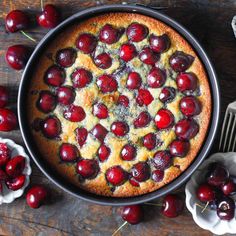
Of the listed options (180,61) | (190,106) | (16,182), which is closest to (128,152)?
(190,106)

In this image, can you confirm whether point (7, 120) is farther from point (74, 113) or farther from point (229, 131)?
point (229, 131)

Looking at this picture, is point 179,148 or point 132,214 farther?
point 132,214

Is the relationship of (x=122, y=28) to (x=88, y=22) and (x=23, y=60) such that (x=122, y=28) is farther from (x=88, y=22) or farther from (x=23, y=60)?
(x=23, y=60)

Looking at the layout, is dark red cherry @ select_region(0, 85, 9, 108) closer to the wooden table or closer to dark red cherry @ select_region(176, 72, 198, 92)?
the wooden table

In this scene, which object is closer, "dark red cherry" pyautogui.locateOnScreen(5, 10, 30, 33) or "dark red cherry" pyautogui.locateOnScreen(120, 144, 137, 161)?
"dark red cherry" pyautogui.locateOnScreen(120, 144, 137, 161)

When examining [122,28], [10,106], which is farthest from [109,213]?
[122,28]

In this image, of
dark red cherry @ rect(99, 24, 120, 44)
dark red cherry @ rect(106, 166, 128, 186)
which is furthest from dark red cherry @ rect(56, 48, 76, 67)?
dark red cherry @ rect(106, 166, 128, 186)
